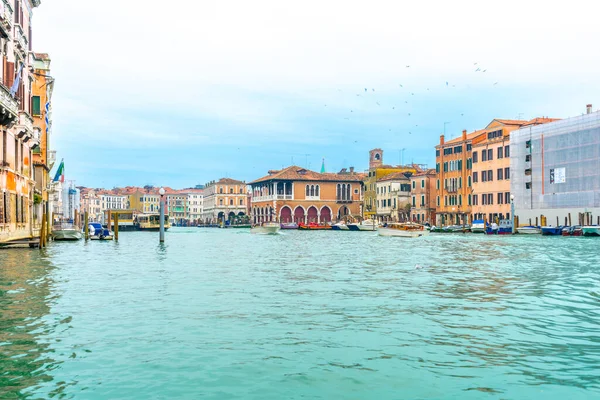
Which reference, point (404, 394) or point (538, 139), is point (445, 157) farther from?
point (404, 394)

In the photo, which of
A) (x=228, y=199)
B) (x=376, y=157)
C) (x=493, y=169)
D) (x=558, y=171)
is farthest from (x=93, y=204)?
(x=558, y=171)

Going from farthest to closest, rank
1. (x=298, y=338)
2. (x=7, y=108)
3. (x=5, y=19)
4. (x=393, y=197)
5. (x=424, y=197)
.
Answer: (x=393, y=197) → (x=424, y=197) → (x=5, y=19) → (x=7, y=108) → (x=298, y=338)

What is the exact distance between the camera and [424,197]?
81.2 metres

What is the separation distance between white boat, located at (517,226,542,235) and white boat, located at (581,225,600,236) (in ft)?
18.4

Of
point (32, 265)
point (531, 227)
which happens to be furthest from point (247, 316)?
point (531, 227)

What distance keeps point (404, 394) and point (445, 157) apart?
7103 centimetres

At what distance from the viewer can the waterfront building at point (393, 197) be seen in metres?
85.8

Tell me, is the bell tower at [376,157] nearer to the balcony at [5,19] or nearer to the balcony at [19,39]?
the balcony at [19,39]

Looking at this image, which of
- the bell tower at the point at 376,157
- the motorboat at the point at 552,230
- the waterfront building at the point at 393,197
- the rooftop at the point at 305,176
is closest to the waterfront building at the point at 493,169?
the motorboat at the point at 552,230

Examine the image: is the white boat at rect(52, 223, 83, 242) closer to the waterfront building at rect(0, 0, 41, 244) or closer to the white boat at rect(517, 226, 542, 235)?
the waterfront building at rect(0, 0, 41, 244)

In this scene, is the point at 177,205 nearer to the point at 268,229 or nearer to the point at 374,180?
the point at 374,180

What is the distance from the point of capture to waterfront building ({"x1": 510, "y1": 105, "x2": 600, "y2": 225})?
50.6 meters

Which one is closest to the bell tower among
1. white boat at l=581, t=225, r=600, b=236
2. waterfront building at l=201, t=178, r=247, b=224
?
waterfront building at l=201, t=178, r=247, b=224

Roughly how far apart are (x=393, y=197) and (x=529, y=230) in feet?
118
